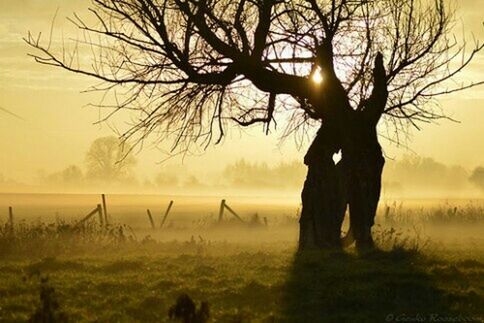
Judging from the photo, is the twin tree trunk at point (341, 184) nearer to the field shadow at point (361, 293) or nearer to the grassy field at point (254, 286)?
the grassy field at point (254, 286)

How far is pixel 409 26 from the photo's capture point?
896 inches

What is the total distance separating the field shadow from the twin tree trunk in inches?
188

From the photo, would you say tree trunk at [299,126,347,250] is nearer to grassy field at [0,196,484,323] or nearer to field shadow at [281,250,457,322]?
grassy field at [0,196,484,323]

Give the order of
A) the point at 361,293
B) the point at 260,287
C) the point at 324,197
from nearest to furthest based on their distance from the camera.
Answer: the point at 361,293, the point at 260,287, the point at 324,197

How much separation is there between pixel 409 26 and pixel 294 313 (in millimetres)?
12391

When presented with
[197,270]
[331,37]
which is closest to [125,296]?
[197,270]

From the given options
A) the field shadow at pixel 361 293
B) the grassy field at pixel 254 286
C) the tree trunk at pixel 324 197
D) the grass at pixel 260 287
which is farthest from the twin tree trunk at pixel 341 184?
the field shadow at pixel 361 293

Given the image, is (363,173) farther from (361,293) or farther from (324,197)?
(361,293)

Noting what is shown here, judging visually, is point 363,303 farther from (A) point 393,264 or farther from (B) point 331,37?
(B) point 331,37

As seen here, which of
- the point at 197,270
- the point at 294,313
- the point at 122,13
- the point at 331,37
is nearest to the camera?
the point at 294,313

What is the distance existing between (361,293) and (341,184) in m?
9.12

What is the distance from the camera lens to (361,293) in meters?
14.3

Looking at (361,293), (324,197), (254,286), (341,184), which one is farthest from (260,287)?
(341,184)

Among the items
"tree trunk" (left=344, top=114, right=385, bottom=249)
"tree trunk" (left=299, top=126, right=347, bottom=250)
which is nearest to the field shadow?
"tree trunk" (left=344, top=114, right=385, bottom=249)
